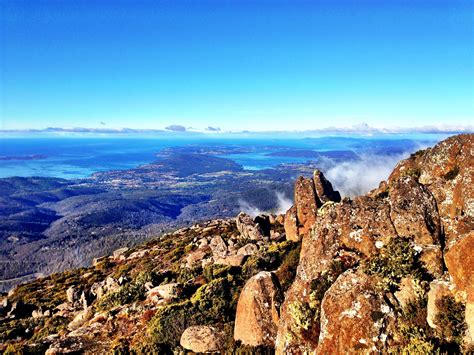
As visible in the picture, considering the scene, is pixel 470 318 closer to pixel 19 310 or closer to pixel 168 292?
pixel 168 292

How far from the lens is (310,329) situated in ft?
42.0

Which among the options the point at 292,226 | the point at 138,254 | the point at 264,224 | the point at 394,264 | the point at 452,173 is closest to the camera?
the point at 394,264

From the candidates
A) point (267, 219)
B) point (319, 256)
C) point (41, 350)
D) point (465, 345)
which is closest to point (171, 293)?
point (41, 350)

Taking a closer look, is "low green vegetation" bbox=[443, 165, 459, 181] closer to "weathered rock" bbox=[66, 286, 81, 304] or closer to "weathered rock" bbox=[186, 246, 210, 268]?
"weathered rock" bbox=[186, 246, 210, 268]

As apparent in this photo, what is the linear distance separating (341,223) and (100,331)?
20.5 m

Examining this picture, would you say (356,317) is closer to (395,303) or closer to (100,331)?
(395,303)

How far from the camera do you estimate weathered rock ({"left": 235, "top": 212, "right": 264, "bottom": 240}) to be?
46.2 m

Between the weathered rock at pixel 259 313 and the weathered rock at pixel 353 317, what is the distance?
548cm

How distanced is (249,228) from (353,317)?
121 ft

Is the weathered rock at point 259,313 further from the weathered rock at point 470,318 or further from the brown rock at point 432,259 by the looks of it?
the weathered rock at point 470,318

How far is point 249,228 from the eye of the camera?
48188 millimetres

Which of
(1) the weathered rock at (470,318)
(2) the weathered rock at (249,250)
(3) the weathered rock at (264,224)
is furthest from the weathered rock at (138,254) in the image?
(1) the weathered rock at (470,318)

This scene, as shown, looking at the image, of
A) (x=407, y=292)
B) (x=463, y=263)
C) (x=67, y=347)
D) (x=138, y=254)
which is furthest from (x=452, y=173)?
(x=138, y=254)

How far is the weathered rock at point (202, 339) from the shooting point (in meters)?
19.0
